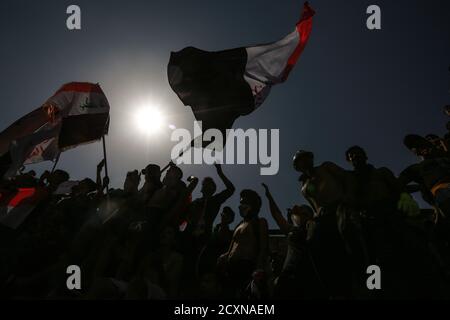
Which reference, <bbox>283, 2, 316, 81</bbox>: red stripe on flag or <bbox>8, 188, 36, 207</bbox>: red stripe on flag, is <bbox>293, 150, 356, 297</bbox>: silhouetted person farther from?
<bbox>8, 188, 36, 207</bbox>: red stripe on flag

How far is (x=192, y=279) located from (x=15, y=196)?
12.9 ft

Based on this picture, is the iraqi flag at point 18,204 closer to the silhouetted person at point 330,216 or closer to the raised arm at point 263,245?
the raised arm at point 263,245

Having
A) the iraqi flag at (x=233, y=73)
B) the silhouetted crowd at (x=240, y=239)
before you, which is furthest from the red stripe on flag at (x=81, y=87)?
the silhouetted crowd at (x=240, y=239)

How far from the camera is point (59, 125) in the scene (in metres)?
8.28

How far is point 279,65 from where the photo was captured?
24.9 ft

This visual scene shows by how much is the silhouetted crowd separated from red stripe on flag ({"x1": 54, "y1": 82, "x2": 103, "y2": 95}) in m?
3.20

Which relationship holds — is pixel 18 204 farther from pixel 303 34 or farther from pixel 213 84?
pixel 303 34

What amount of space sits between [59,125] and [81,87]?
1183mm

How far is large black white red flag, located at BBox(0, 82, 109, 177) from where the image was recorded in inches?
307

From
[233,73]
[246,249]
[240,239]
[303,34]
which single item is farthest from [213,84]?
[246,249]

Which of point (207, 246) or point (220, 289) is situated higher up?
point (207, 246)

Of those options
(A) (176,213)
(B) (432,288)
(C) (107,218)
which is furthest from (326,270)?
(C) (107,218)
